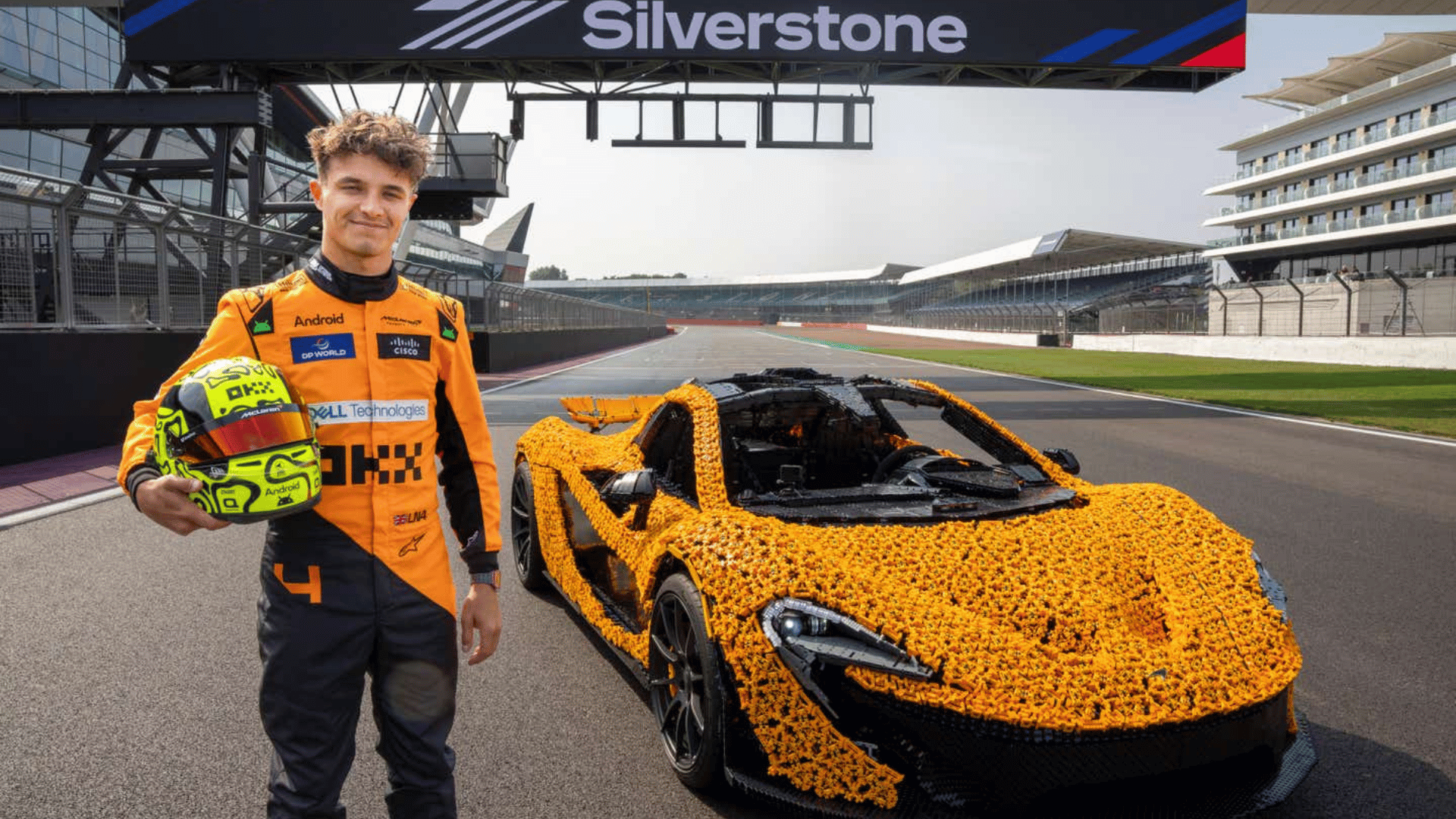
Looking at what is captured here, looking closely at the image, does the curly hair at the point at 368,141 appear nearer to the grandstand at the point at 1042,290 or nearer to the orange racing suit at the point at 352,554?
the orange racing suit at the point at 352,554

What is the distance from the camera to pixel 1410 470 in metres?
9.46

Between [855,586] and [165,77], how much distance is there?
2142 centimetres

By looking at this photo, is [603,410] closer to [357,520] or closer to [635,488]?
[635,488]

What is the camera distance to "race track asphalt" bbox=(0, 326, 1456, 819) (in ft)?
9.70

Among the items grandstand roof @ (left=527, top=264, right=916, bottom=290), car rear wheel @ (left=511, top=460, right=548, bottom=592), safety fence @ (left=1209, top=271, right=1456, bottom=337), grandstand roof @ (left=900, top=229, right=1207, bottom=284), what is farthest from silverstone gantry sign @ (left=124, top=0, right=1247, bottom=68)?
grandstand roof @ (left=527, top=264, right=916, bottom=290)

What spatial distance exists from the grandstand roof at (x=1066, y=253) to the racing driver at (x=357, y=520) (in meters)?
64.7

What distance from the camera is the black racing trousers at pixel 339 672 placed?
2041 millimetres

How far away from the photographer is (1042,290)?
84.9 m

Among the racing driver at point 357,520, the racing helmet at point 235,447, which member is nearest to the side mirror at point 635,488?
the racing driver at point 357,520

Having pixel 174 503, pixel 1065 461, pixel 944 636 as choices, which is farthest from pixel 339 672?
pixel 1065 461

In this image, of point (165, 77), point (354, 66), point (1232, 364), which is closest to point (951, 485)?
point (354, 66)

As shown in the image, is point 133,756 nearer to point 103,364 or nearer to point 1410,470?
point 103,364

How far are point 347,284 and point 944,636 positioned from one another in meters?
1.69

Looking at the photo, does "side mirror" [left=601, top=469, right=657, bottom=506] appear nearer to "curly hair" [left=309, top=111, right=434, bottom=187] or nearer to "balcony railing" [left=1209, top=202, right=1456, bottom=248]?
"curly hair" [left=309, top=111, right=434, bottom=187]
